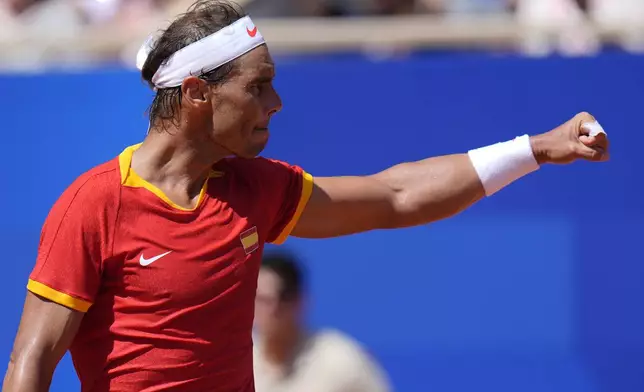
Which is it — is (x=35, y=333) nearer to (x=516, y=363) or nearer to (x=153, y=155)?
(x=153, y=155)

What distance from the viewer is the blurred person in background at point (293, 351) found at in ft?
15.3

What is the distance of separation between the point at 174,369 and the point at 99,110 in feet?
9.00

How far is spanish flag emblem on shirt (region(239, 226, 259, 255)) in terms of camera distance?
3.08 m

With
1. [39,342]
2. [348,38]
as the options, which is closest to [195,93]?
[39,342]

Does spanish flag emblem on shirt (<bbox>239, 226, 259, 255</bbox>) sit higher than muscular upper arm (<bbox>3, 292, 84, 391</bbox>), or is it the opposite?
spanish flag emblem on shirt (<bbox>239, 226, 259, 255</bbox>)

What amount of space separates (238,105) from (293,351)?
190 centimetres

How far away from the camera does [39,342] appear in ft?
9.22

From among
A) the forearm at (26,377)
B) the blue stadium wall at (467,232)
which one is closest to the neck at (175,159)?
the forearm at (26,377)

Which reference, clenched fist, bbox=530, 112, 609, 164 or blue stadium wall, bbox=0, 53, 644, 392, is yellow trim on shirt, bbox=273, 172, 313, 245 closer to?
clenched fist, bbox=530, 112, 609, 164

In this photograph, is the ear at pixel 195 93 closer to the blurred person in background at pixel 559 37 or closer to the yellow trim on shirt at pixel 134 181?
the yellow trim on shirt at pixel 134 181

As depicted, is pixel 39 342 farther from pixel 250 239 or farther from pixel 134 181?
pixel 250 239

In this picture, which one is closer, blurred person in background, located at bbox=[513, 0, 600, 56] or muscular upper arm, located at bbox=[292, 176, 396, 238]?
muscular upper arm, located at bbox=[292, 176, 396, 238]

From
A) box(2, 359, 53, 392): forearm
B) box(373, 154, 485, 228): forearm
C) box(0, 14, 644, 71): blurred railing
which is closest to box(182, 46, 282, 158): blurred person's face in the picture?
box(373, 154, 485, 228): forearm

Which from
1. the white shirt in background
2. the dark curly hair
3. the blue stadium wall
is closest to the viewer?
the dark curly hair
